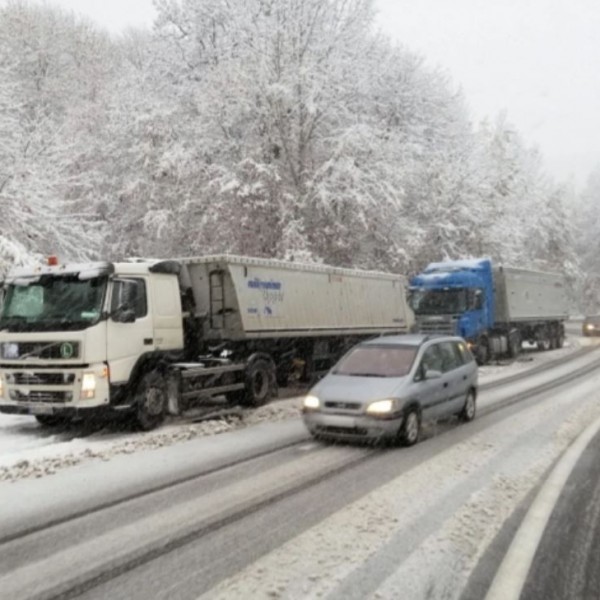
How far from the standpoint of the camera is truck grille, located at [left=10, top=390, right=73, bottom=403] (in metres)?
10.8

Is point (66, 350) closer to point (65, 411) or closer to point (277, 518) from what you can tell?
point (65, 411)

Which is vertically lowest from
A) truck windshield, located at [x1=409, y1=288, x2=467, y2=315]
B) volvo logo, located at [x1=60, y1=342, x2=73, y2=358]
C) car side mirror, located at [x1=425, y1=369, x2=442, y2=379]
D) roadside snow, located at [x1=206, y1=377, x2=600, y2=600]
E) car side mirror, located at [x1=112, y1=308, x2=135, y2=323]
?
roadside snow, located at [x1=206, y1=377, x2=600, y2=600]

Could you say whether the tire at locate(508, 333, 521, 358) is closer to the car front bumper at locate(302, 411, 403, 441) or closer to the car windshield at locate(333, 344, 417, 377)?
the car windshield at locate(333, 344, 417, 377)

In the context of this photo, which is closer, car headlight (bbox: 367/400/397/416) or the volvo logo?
car headlight (bbox: 367/400/397/416)

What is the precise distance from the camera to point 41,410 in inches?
429

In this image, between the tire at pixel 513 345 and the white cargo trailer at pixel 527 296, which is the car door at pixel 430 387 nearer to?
the white cargo trailer at pixel 527 296

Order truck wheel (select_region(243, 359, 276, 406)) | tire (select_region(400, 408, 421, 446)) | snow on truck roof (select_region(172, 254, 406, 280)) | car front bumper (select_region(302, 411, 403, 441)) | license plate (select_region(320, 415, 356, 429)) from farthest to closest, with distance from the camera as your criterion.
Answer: truck wheel (select_region(243, 359, 276, 406)) < snow on truck roof (select_region(172, 254, 406, 280)) < tire (select_region(400, 408, 421, 446)) < license plate (select_region(320, 415, 356, 429)) < car front bumper (select_region(302, 411, 403, 441))

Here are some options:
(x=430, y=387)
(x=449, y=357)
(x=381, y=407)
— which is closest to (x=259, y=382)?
(x=449, y=357)

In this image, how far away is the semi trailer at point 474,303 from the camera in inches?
940

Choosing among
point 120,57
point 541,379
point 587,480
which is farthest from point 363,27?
point 587,480

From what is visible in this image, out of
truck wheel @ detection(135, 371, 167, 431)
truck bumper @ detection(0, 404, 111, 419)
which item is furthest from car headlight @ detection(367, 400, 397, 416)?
truck bumper @ detection(0, 404, 111, 419)

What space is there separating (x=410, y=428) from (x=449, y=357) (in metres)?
2.25

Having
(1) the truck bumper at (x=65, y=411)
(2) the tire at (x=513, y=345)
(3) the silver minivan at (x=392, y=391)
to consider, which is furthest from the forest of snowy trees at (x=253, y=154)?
(3) the silver minivan at (x=392, y=391)

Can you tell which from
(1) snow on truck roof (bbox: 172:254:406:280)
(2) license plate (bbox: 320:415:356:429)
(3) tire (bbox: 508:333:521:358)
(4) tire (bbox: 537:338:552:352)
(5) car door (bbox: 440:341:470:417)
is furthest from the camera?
(4) tire (bbox: 537:338:552:352)
